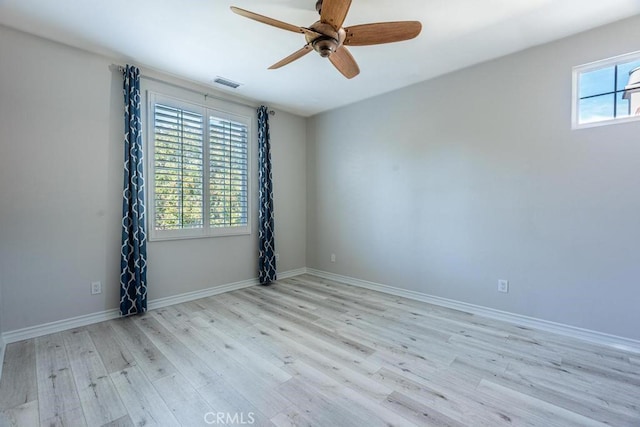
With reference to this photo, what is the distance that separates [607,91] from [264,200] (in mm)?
3967

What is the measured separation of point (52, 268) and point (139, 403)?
6.02ft

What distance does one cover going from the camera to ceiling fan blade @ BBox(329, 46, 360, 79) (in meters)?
2.19

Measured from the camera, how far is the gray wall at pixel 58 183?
8.21 ft

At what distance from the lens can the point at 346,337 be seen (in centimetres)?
262

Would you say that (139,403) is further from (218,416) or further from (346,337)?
(346,337)

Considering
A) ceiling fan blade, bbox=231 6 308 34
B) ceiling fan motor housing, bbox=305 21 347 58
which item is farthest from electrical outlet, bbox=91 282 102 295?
ceiling fan motor housing, bbox=305 21 347 58

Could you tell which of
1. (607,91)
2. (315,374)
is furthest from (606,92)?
(315,374)

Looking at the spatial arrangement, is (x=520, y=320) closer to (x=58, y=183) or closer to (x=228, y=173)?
(x=228, y=173)

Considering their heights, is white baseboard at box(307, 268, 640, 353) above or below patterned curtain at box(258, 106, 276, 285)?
below

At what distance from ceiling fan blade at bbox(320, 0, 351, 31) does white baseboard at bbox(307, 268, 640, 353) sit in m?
3.09

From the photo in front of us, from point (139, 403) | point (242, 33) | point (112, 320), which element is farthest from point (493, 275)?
point (112, 320)

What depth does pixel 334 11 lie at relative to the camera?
1.76 metres

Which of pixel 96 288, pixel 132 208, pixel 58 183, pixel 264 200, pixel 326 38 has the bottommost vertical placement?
pixel 96 288

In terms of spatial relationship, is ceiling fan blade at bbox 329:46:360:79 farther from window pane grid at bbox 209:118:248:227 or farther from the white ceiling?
window pane grid at bbox 209:118:248:227
